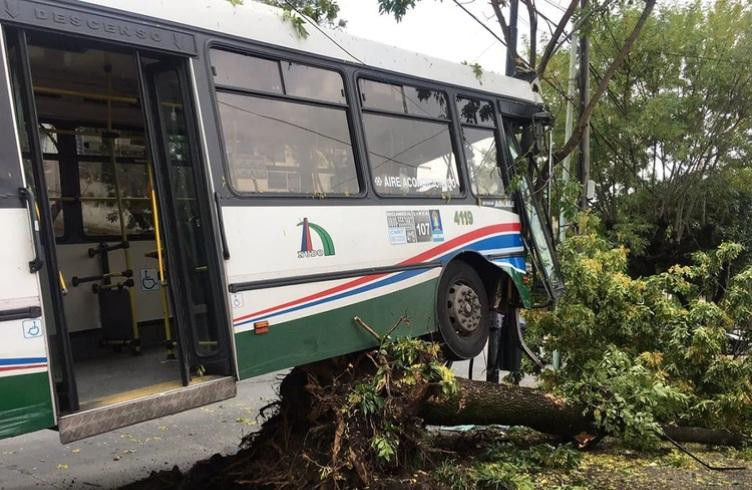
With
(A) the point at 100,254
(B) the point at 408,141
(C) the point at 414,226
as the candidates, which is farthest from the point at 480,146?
(A) the point at 100,254

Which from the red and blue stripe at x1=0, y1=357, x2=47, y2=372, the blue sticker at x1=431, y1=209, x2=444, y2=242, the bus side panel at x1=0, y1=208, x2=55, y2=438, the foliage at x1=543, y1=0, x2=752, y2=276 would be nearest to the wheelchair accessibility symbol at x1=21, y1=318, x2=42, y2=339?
the bus side panel at x1=0, y1=208, x2=55, y2=438

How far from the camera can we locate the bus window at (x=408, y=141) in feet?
17.9

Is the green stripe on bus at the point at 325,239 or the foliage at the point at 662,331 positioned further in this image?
the foliage at the point at 662,331

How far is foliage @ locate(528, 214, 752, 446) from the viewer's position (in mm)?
6320

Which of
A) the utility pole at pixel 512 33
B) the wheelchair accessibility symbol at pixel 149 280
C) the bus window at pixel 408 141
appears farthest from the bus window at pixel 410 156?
the utility pole at pixel 512 33

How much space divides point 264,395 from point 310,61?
6.01 metres

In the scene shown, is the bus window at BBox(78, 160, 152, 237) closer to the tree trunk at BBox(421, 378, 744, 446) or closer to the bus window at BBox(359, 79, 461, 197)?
the bus window at BBox(359, 79, 461, 197)

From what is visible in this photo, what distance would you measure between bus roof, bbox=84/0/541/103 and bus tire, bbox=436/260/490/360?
170 cm

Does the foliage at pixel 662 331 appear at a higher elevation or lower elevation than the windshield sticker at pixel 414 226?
lower

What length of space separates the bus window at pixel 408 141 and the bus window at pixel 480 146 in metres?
0.27

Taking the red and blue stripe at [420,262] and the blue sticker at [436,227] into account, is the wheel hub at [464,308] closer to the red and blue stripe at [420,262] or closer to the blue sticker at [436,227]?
the red and blue stripe at [420,262]

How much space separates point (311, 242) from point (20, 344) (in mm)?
1926

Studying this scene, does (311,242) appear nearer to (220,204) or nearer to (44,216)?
(220,204)

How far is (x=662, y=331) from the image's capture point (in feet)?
21.8
